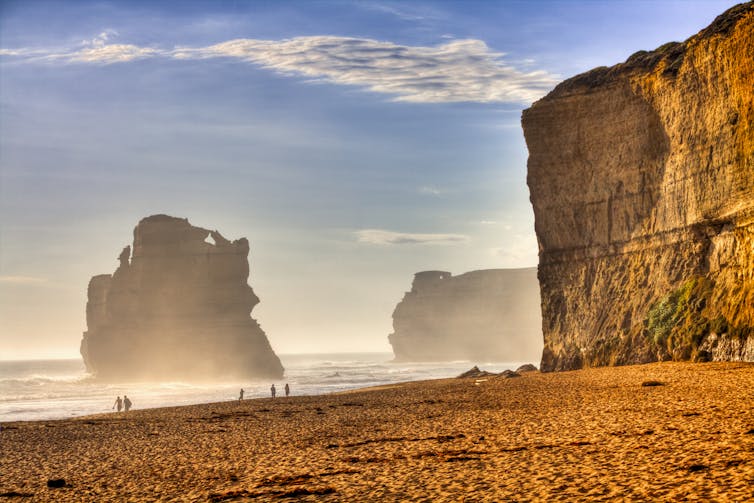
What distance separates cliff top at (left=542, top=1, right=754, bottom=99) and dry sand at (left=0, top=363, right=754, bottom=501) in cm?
1689

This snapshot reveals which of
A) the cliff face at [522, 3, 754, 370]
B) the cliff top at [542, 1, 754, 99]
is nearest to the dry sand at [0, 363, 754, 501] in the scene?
the cliff face at [522, 3, 754, 370]

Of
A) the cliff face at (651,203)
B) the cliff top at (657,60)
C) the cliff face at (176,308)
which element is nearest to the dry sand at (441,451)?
the cliff face at (651,203)

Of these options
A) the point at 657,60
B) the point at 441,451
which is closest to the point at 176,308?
the point at 657,60

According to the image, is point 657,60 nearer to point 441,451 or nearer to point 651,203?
point 651,203

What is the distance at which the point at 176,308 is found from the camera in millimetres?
131375

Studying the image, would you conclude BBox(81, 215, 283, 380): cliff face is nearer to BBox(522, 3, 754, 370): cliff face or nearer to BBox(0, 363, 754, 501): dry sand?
BBox(522, 3, 754, 370): cliff face

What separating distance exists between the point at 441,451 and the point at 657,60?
34.6 meters

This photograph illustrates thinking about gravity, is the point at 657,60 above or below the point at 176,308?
above

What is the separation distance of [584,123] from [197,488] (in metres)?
39.8

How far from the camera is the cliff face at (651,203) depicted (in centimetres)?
3481

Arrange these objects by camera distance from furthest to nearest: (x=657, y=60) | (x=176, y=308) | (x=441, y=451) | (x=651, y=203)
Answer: (x=176, y=308)
(x=657, y=60)
(x=651, y=203)
(x=441, y=451)

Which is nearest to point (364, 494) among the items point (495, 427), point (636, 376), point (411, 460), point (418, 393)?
point (411, 460)

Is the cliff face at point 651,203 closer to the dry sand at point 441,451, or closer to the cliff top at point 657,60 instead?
the cliff top at point 657,60

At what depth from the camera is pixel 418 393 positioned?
36.8 metres
